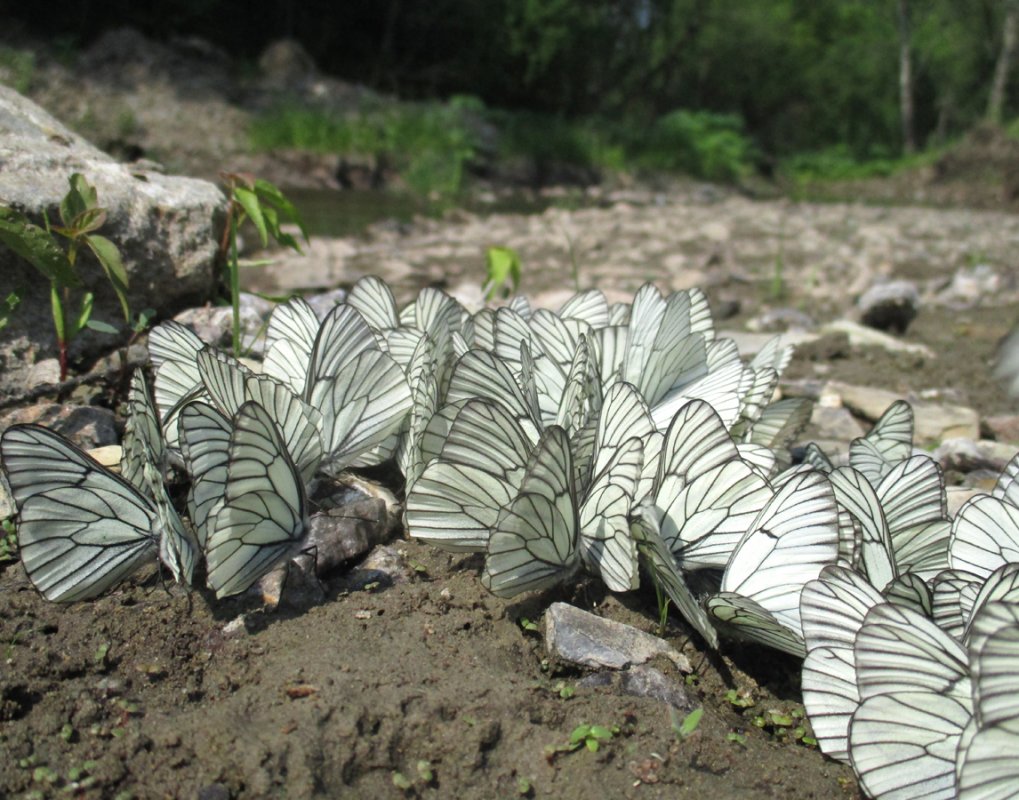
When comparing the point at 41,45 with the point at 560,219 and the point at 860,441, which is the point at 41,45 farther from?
the point at 860,441

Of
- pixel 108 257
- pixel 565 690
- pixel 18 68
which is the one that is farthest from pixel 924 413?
pixel 18 68

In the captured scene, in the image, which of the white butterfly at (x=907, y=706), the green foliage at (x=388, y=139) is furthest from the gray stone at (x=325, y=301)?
the green foliage at (x=388, y=139)

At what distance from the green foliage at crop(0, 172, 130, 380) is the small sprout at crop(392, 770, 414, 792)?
1.46 m

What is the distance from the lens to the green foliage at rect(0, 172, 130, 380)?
2.24 m

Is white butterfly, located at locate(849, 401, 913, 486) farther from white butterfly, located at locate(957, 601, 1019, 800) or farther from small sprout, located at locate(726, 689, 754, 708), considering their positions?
white butterfly, located at locate(957, 601, 1019, 800)

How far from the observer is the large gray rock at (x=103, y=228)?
255cm

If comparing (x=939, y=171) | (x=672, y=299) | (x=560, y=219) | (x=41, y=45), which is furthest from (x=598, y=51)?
(x=672, y=299)

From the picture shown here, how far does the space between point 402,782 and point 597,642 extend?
1.47ft

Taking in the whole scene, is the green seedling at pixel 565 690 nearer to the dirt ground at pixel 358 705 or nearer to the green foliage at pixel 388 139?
the dirt ground at pixel 358 705

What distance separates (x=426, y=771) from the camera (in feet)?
4.87

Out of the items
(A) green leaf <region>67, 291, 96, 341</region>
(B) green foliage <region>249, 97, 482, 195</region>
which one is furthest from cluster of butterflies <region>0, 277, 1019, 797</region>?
(B) green foliage <region>249, 97, 482, 195</region>

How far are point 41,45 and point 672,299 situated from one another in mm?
19018

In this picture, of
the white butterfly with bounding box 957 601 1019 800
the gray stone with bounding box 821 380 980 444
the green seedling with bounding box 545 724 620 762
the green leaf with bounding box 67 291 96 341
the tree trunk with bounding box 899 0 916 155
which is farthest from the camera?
the tree trunk with bounding box 899 0 916 155

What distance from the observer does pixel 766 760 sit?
157 centimetres
